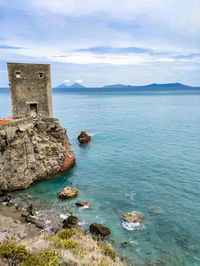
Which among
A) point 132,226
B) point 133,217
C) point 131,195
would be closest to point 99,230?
point 132,226

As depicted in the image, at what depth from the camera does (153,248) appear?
667 inches

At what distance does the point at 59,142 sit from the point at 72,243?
19.2 m

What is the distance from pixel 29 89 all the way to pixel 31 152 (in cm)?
948

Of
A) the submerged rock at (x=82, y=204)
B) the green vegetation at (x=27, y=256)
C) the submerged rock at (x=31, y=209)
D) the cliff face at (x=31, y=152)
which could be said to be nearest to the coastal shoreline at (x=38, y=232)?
the submerged rock at (x=31, y=209)

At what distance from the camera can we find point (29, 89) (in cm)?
2980

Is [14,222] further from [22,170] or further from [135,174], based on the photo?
[135,174]

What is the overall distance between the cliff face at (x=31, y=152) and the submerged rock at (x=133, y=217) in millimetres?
13455

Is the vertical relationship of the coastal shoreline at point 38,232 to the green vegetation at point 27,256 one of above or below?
below

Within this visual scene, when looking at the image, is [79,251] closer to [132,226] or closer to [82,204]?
[132,226]

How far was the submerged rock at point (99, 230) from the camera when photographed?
18397mm

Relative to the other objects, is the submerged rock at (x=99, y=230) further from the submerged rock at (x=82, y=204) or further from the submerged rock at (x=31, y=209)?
the submerged rock at (x=31, y=209)

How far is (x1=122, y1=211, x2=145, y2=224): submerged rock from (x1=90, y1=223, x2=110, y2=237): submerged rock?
97.2 inches

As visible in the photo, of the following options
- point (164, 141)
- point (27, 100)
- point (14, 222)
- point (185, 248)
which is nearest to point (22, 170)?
point (14, 222)

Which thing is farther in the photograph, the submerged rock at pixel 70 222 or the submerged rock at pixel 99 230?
the submerged rock at pixel 70 222
